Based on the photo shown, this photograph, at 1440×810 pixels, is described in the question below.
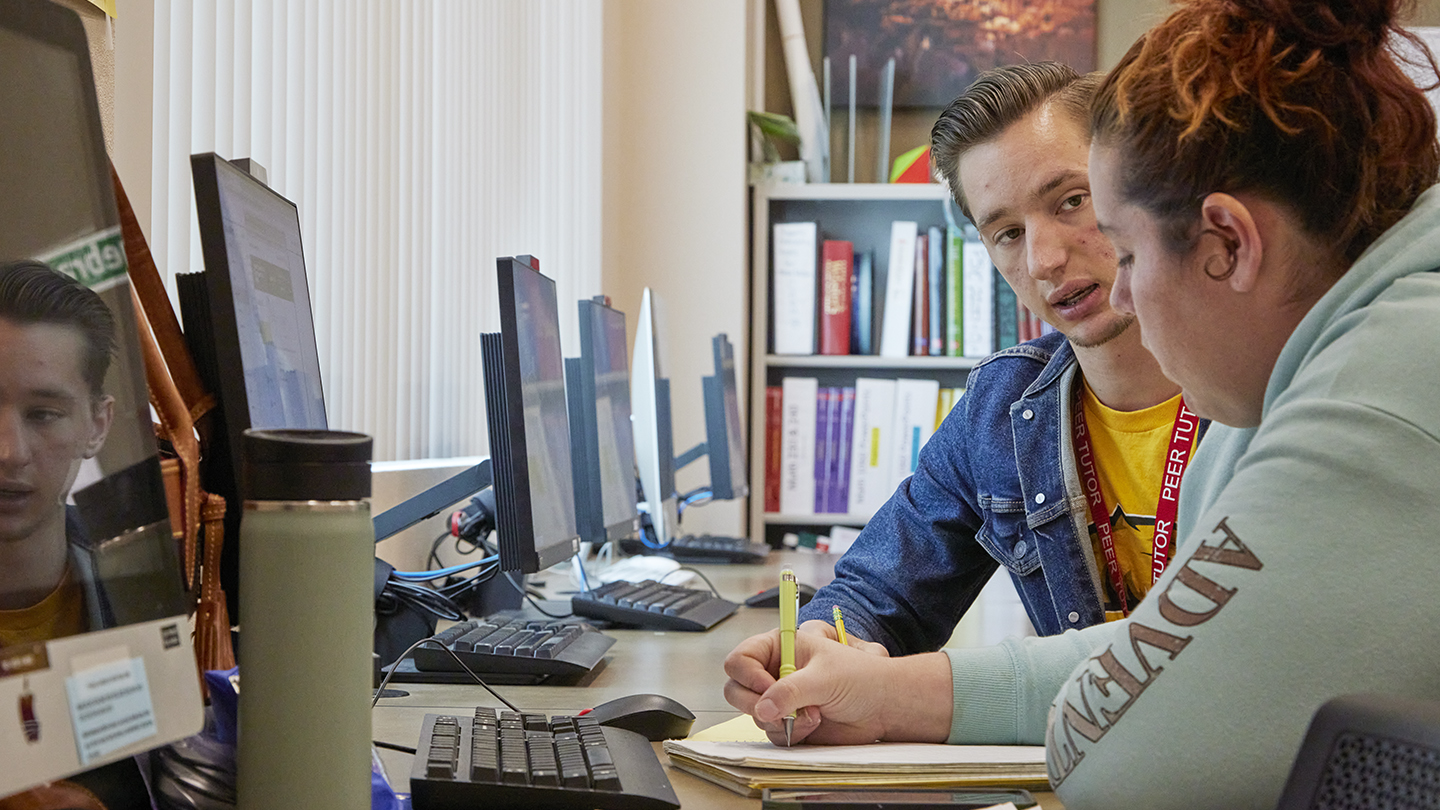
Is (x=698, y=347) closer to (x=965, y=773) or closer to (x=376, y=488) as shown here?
(x=376, y=488)

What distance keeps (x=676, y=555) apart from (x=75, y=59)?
2270 mm

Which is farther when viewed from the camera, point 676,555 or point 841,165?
point 841,165

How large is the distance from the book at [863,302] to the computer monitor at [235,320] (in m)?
2.56

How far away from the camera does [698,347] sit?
11.5 feet

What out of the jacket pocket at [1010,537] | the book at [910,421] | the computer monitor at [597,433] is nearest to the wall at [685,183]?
the book at [910,421]

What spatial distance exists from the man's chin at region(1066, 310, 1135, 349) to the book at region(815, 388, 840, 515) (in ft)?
6.65

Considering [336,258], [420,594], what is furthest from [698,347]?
[420,594]

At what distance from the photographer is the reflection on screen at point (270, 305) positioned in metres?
1.02

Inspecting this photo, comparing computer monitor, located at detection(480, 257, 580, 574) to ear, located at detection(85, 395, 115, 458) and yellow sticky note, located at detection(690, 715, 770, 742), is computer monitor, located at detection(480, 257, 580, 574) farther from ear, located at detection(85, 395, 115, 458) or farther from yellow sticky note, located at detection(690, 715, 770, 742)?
ear, located at detection(85, 395, 115, 458)

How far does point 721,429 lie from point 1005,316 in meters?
1.00

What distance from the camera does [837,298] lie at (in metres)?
3.57

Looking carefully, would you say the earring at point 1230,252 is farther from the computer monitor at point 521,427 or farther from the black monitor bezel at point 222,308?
the computer monitor at point 521,427

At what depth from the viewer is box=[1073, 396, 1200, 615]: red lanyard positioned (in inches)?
57.5

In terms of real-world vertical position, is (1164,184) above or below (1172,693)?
above
